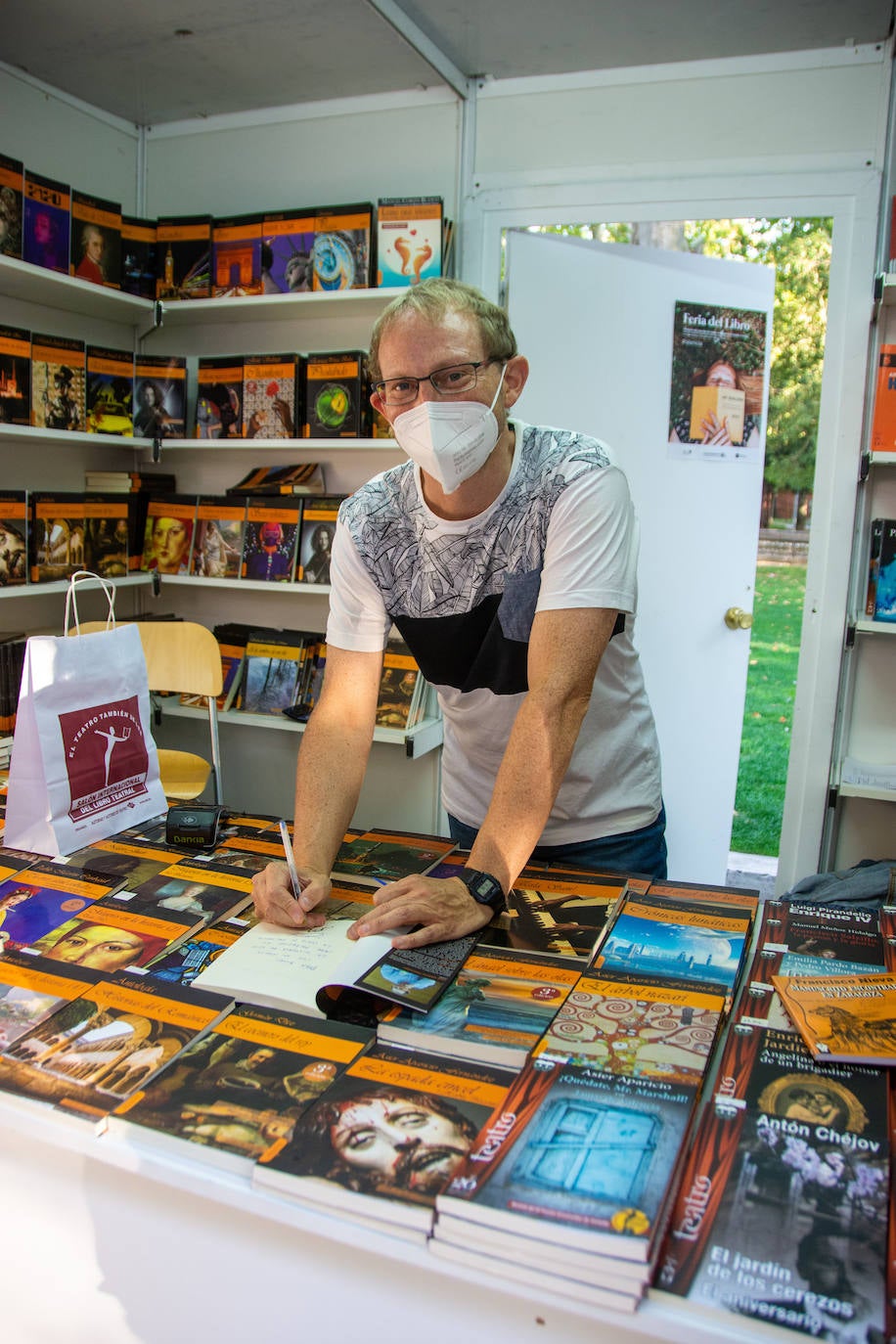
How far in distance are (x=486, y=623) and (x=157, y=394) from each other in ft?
7.99

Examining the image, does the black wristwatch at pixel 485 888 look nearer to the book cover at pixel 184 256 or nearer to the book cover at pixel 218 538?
the book cover at pixel 218 538

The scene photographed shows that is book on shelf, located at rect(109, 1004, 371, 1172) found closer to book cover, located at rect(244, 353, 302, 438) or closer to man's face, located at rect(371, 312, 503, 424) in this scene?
man's face, located at rect(371, 312, 503, 424)

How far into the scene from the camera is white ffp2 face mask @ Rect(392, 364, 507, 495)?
1.57 m

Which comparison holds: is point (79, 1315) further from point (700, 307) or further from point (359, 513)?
point (700, 307)

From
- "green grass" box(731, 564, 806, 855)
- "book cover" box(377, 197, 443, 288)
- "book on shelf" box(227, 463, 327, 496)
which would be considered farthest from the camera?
"green grass" box(731, 564, 806, 855)

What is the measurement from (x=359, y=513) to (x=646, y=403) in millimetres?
1788

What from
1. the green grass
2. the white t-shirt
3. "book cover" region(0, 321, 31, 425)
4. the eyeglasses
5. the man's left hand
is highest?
"book cover" region(0, 321, 31, 425)

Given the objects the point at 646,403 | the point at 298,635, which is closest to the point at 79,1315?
the point at 298,635

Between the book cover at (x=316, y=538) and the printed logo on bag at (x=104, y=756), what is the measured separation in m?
1.58

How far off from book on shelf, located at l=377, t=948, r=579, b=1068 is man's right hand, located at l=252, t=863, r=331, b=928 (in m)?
0.25

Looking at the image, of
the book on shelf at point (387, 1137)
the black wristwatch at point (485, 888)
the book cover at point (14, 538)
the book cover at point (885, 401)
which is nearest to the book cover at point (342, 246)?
the book cover at point (14, 538)

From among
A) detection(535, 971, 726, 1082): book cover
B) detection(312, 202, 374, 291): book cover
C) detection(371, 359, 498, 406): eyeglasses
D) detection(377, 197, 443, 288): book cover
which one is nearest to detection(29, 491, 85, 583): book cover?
detection(312, 202, 374, 291): book cover

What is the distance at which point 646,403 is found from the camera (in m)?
3.20

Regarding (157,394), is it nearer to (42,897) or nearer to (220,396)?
(220,396)
